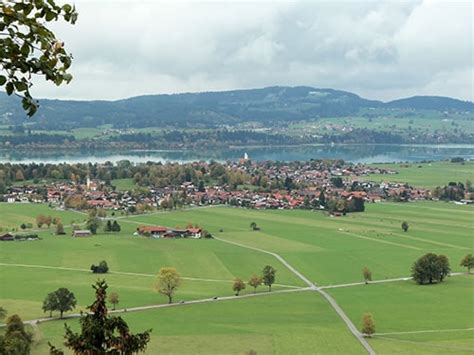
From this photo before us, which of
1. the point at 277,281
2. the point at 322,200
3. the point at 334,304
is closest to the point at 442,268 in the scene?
the point at 277,281

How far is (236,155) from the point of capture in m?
172

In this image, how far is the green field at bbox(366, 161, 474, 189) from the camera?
104m

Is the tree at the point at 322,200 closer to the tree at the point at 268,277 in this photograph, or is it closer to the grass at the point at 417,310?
the grass at the point at 417,310

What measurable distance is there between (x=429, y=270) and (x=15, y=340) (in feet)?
86.0

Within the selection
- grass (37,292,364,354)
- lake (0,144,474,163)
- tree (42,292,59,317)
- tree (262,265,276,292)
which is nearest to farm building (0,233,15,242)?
tree (262,265,276,292)

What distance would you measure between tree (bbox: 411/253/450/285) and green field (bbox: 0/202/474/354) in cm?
97

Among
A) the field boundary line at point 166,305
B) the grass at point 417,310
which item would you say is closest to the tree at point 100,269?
the field boundary line at point 166,305

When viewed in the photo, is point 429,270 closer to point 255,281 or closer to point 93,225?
point 255,281

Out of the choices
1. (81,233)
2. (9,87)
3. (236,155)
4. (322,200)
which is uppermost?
(9,87)

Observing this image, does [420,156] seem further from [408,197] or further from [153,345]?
[153,345]

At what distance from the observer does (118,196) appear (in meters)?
85.7

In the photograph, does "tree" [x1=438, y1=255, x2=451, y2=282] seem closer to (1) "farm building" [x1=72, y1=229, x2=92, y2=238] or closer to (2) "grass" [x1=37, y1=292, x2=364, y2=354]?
(2) "grass" [x1=37, y1=292, x2=364, y2=354]

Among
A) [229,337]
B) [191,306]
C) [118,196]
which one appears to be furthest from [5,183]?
[229,337]

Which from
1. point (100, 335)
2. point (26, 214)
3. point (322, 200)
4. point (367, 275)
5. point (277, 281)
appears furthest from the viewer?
point (322, 200)
